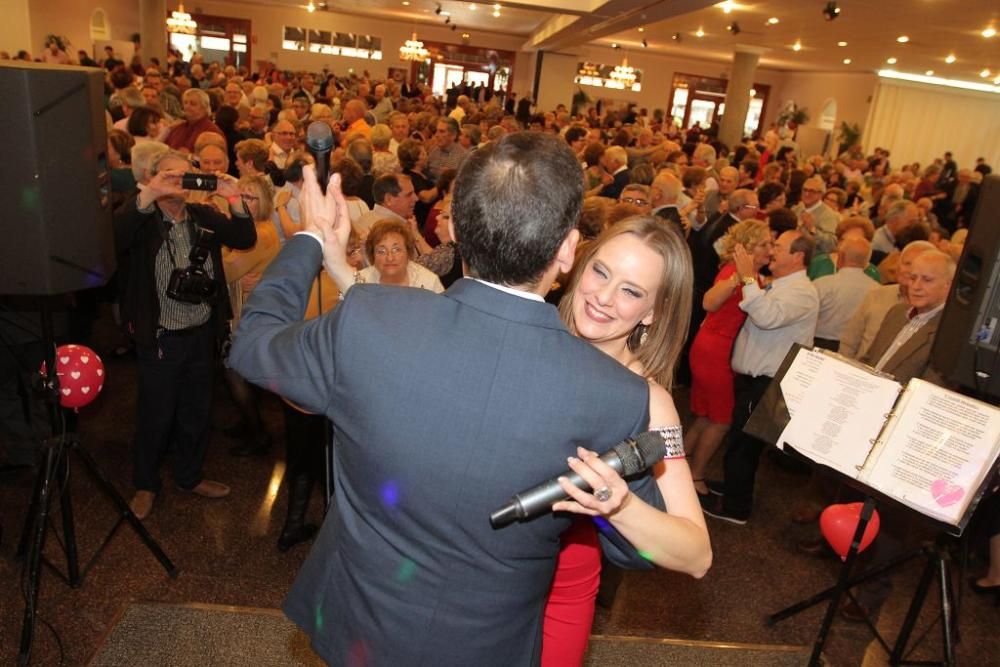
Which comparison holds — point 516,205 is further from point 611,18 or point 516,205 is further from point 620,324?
point 611,18

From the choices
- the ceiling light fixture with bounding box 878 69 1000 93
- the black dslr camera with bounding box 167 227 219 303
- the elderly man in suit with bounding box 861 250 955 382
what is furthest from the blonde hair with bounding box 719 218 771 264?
the ceiling light fixture with bounding box 878 69 1000 93

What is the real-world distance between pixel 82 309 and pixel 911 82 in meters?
20.4

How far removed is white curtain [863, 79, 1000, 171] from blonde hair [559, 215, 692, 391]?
66.1ft

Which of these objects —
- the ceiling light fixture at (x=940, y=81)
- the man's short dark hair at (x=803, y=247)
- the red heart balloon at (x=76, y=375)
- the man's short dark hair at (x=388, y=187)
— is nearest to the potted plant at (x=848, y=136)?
the ceiling light fixture at (x=940, y=81)

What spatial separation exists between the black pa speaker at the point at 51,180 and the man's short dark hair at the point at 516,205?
1.59 metres

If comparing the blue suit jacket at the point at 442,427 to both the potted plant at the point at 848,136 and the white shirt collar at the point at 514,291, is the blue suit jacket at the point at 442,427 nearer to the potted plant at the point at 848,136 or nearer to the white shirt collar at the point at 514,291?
the white shirt collar at the point at 514,291

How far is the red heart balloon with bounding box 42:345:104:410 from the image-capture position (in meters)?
2.75

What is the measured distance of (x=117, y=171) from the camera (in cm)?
420

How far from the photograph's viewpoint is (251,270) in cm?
352

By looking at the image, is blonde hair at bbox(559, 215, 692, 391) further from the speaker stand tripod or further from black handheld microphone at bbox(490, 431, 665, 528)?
the speaker stand tripod

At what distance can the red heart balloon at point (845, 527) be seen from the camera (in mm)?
2686

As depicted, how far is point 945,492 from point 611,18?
33.1 feet

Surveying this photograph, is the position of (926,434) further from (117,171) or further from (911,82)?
(911,82)

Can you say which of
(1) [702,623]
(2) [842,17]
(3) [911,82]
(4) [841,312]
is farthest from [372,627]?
(3) [911,82]
